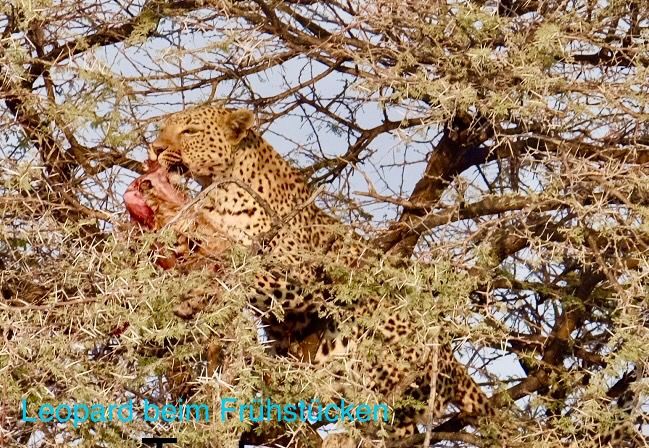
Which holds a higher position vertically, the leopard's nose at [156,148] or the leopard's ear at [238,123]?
the leopard's ear at [238,123]

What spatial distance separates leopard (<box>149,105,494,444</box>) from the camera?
7.70m

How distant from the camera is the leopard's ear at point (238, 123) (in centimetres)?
835

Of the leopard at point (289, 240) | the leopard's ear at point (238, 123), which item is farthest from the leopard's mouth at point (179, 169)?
the leopard's ear at point (238, 123)

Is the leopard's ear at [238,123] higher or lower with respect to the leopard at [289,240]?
higher

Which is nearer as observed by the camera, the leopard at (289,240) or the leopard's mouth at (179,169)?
the leopard at (289,240)

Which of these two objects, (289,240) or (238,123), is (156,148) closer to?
(238,123)

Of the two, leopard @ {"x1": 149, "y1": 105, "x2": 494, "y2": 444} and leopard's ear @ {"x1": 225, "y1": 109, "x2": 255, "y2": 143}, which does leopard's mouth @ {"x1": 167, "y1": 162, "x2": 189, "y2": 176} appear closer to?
leopard @ {"x1": 149, "y1": 105, "x2": 494, "y2": 444}

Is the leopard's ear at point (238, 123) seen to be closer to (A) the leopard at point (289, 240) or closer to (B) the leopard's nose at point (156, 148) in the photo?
(A) the leopard at point (289, 240)

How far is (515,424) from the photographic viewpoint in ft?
24.2

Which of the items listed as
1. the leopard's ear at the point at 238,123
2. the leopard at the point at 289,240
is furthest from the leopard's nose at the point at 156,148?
the leopard's ear at the point at 238,123

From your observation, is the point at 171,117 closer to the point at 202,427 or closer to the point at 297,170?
the point at 297,170

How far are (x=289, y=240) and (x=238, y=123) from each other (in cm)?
74

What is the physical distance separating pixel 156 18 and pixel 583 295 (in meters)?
2.49

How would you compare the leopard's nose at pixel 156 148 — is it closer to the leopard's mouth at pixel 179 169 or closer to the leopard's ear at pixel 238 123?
the leopard's mouth at pixel 179 169
